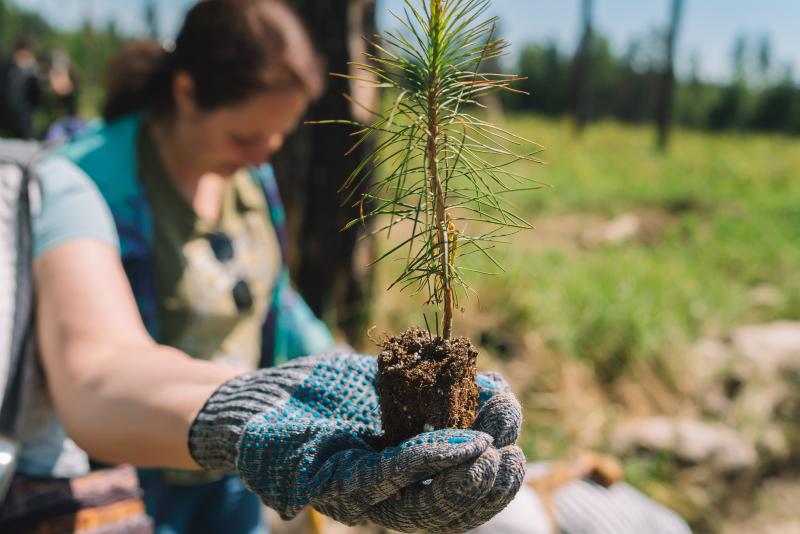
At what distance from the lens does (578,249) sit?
8.12 m

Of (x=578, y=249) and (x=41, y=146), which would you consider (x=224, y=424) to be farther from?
(x=578, y=249)

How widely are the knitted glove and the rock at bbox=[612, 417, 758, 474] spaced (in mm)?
3215

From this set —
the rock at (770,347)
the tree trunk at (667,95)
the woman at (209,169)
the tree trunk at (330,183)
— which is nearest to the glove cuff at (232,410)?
the woman at (209,169)

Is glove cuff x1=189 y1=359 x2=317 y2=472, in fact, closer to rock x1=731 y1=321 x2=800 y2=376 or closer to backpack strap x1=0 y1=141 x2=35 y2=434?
backpack strap x1=0 y1=141 x2=35 y2=434

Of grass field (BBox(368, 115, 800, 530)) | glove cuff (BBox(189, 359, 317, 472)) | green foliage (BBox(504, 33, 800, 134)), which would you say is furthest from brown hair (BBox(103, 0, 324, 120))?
green foliage (BBox(504, 33, 800, 134))

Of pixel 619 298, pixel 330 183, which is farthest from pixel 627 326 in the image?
pixel 330 183

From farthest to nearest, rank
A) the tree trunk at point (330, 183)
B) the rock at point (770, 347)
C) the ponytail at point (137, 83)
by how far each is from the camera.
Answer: the rock at point (770, 347), the tree trunk at point (330, 183), the ponytail at point (137, 83)

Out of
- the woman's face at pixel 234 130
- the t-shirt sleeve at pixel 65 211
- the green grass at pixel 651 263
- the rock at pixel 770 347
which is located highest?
the woman's face at pixel 234 130

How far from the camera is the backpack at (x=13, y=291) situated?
4.58ft

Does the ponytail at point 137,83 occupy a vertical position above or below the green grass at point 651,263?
above

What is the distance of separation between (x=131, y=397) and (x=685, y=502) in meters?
3.40

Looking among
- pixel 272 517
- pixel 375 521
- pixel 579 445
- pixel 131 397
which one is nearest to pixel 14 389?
pixel 131 397

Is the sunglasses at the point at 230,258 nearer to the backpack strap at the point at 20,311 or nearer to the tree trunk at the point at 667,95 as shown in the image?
the backpack strap at the point at 20,311

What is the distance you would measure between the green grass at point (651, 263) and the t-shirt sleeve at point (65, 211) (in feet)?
2.83
